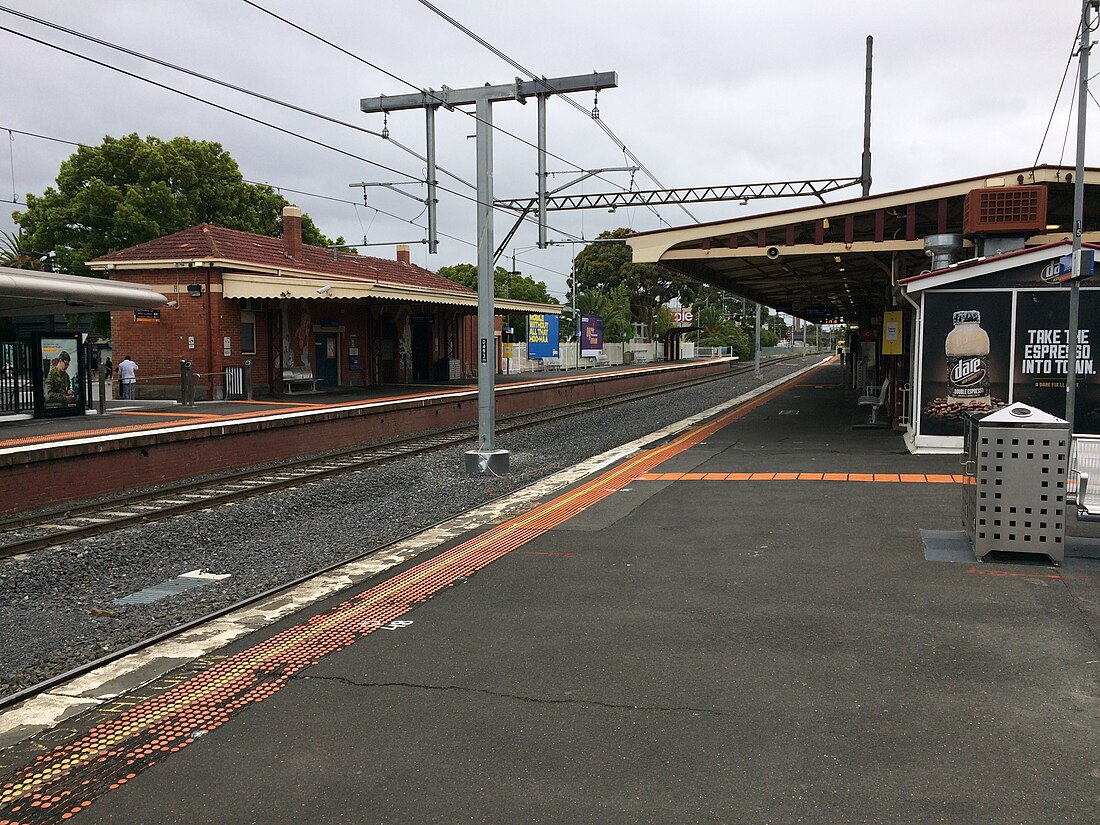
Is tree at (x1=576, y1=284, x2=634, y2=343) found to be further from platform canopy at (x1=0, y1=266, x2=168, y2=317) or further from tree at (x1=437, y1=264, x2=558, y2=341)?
platform canopy at (x1=0, y1=266, x2=168, y2=317)

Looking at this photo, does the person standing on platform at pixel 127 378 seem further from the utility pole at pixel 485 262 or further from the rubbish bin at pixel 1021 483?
the rubbish bin at pixel 1021 483

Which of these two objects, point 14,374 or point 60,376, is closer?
point 14,374

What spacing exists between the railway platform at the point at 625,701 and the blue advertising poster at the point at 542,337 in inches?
1437

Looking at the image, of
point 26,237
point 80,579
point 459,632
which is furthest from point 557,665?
point 26,237

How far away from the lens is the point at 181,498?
12.3 meters

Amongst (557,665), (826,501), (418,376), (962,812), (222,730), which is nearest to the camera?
(962,812)

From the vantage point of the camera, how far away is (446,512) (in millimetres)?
10945

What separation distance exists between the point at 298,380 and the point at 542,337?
65.0 ft

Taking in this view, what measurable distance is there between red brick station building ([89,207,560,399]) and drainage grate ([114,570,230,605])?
48.4 feet

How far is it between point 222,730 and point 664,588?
3.37 metres

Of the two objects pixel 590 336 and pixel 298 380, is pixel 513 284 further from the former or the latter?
pixel 298 380

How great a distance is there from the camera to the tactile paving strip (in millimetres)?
3783

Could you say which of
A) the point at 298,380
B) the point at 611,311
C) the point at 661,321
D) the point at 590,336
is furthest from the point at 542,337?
the point at 661,321

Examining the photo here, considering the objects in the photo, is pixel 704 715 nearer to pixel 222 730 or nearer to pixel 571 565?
pixel 222 730
